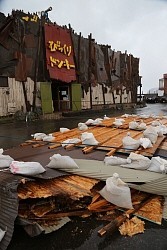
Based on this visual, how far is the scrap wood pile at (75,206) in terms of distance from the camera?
246cm

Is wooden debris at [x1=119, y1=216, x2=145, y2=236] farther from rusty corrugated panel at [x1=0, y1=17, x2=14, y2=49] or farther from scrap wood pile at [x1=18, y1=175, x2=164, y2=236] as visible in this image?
rusty corrugated panel at [x1=0, y1=17, x2=14, y2=49]

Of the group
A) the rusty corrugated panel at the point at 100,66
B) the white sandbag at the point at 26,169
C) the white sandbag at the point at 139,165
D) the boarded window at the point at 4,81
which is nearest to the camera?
the white sandbag at the point at 26,169

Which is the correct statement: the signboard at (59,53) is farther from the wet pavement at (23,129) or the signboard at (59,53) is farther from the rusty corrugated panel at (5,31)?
the wet pavement at (23,129)

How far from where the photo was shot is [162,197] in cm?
295

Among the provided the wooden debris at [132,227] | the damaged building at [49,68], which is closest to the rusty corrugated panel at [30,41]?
the damaged building at [49,68]

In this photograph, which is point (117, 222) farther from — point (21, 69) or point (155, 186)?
point (21, 69)

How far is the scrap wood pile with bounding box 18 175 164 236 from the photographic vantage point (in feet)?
8.07

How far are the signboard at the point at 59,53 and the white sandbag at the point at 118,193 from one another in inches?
579

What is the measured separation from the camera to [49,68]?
16406 millimetres

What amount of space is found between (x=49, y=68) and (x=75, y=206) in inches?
584

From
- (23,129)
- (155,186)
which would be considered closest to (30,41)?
(23,129)

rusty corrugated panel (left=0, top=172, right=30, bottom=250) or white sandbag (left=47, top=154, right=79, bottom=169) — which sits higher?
white sandbag (left=47, top=154, right=79, bottom=169)

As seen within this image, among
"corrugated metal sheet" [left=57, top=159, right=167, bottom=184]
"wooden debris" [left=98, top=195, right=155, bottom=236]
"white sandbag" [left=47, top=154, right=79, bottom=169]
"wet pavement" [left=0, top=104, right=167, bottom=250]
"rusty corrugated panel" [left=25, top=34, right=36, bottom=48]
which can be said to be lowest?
"wet pavement" [left=0, top=104, right=167, bottom=250]

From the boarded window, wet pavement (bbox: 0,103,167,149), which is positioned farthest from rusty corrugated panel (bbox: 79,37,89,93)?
the boarded window
